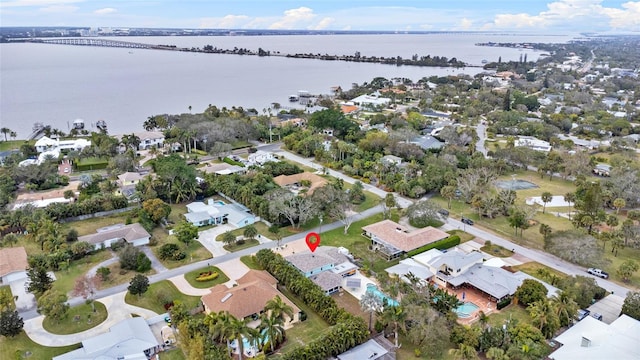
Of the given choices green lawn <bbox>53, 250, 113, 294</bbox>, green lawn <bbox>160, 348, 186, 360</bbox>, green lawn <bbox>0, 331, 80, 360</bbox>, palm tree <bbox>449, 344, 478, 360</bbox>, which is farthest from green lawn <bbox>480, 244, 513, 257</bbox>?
green lawn <bbox>53, 250, 113, 294</bbox>

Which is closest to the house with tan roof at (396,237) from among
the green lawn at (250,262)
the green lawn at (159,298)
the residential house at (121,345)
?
the green lawn at (250,262)

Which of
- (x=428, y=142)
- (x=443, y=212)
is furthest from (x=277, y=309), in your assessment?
(x=428, y=142)

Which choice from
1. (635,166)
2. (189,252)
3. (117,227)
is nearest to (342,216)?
(189,252)

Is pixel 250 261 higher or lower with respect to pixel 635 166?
lower

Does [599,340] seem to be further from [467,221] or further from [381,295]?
[467,221]

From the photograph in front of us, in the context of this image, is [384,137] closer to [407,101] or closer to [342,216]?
[342,216]

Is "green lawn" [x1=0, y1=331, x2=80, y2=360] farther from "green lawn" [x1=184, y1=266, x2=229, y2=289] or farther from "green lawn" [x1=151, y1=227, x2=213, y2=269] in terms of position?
"green lawn" [x1=151, y1=227, x2=213, y2=269]

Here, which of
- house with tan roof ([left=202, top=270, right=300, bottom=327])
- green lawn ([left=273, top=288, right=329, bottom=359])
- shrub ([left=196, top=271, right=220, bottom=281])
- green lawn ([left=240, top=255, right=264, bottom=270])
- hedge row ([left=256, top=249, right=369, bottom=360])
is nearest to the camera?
hedge row ([left=256, top=249, right=369, bottom=360])
